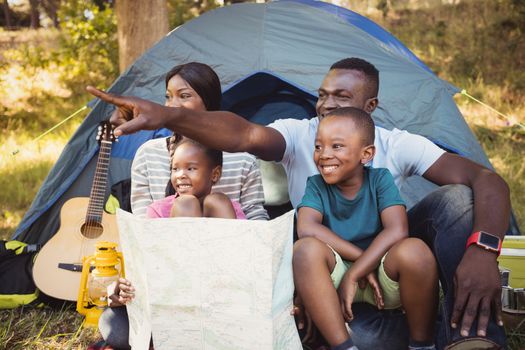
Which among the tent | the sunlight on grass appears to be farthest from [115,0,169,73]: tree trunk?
the tent

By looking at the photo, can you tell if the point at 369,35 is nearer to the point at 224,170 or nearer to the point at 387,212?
the point at 224,170

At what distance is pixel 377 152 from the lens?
2.30 m

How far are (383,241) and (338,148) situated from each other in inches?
12.2

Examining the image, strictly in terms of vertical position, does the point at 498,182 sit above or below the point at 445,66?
above

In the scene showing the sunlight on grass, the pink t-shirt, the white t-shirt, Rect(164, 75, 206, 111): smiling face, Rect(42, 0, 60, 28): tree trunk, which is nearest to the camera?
the pink t-shirt

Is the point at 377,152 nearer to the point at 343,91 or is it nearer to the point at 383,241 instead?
the point at 343,91

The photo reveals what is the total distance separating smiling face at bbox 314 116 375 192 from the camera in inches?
75.7

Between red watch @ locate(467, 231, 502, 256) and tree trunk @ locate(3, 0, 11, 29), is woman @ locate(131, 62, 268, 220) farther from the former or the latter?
tree trunk @ locate(3, 0, 11, 29)

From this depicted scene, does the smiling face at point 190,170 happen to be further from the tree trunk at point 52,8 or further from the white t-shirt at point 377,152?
the tree trunk at point 52,8

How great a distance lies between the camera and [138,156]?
2490mm

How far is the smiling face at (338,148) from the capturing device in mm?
1922

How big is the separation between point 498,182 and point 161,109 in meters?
1.02

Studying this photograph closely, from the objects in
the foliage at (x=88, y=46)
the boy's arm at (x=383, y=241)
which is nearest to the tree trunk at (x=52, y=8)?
the foliage at (x=88, y=46)

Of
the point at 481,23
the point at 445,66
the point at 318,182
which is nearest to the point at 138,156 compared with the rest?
the point at 318,182
